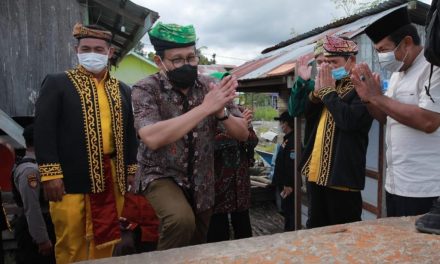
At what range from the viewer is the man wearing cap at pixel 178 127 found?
2.17m

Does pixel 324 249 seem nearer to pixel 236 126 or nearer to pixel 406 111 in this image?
pixel 236 126

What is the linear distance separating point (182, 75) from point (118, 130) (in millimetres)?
925

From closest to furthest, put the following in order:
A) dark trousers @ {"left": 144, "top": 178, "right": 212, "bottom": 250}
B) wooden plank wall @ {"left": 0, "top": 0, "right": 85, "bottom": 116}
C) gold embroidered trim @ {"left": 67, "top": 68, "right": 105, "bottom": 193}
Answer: dark trousers @ {"left": 144, "top": 178, "right": 212, "bottom": 250}, gold embroidered trim @ {"left": 67, "top": 68, "right": 105, "bottom": 193}, wooden plank wall @ {"left": 0, "top": 0, "right": 85, "bottom": 116}

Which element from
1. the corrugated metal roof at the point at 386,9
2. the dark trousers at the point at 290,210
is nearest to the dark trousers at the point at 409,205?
the dark trousers at the point at 290,210

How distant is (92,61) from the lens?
311cm

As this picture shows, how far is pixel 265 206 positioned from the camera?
7012mm

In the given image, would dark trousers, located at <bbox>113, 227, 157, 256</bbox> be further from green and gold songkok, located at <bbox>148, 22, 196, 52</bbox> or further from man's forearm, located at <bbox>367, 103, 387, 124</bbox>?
man's forearm, located at <bbox>367, 103, 387, 124</bbox>

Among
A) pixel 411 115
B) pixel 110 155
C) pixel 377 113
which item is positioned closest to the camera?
pixel 411 115

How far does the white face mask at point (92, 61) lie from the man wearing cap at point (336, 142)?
1.79 meters

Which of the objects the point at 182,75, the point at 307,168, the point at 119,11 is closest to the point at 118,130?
the point at 182,75

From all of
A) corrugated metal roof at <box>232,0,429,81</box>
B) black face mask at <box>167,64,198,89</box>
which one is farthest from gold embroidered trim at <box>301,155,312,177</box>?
black face mask at <box>167,64,198,89</box>

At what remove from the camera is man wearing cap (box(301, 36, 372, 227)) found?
2.94 metres

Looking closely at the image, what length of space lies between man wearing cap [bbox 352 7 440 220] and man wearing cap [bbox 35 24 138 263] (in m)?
1.92

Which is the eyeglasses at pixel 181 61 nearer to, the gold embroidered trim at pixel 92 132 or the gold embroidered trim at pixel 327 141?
the gold embroidered trim at pixel 92 132
